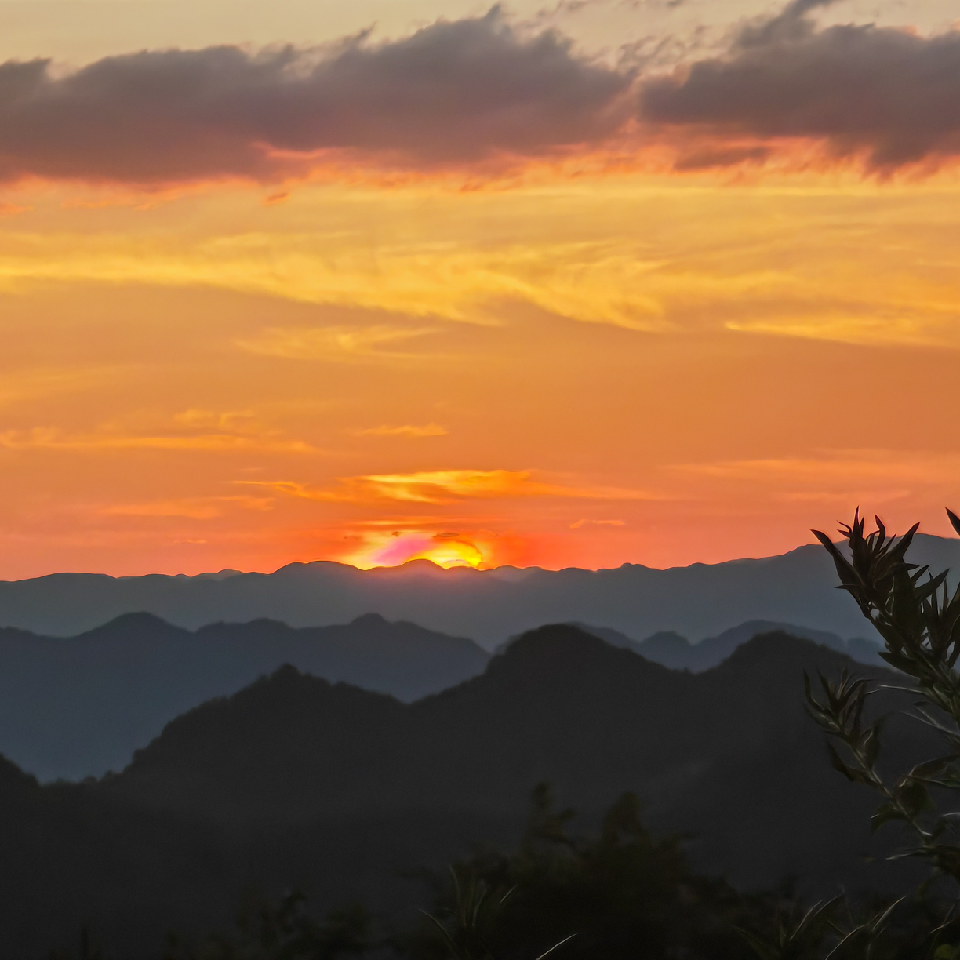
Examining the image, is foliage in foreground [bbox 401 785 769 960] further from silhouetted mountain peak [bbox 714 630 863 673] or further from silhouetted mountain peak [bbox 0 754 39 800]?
silhouetted mountain peak [bbox 714 630 863 673]

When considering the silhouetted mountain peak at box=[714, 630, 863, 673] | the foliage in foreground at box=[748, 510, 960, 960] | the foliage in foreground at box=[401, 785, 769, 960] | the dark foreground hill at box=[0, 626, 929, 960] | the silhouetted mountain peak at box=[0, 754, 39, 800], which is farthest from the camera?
the silhouetted mountain peak at box=[714, 630, 863, 673]

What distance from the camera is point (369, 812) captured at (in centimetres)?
16950

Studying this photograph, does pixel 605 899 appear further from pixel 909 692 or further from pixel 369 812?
pixel 369 812

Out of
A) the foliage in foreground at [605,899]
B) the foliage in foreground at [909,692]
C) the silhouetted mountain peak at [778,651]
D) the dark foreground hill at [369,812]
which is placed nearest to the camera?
the foliage in foreground at [909,692]

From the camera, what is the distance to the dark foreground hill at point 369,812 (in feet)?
401

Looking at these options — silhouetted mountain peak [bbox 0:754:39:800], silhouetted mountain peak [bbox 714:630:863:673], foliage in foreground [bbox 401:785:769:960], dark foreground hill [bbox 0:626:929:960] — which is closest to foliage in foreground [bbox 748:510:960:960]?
foliage in foreground [bbox 401:785:769:960]

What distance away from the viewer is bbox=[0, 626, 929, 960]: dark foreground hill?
12225 centimetres

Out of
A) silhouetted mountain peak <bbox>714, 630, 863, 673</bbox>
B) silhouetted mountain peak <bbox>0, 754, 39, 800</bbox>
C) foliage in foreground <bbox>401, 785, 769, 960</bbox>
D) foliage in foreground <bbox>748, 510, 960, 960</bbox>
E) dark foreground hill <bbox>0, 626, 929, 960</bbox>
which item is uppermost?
foliage in foreground <bbox>748, 510, 960, 960</bbox>

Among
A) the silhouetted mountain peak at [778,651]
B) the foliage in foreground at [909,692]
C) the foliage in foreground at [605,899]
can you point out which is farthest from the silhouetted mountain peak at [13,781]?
the foliage in foreground at [909,692]

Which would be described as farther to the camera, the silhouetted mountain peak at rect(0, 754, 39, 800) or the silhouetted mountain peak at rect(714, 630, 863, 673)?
the silhouetted mountain peak at rect(714, 630, 863, 673)

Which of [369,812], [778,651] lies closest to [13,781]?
[369,812]

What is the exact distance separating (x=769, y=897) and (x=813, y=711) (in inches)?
957

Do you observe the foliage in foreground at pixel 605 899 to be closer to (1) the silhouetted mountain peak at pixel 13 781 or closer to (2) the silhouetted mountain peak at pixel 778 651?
(1) the silhouetted mountain peak at pixel 13 781

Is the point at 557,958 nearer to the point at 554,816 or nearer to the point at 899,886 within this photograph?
the point at 554,816
